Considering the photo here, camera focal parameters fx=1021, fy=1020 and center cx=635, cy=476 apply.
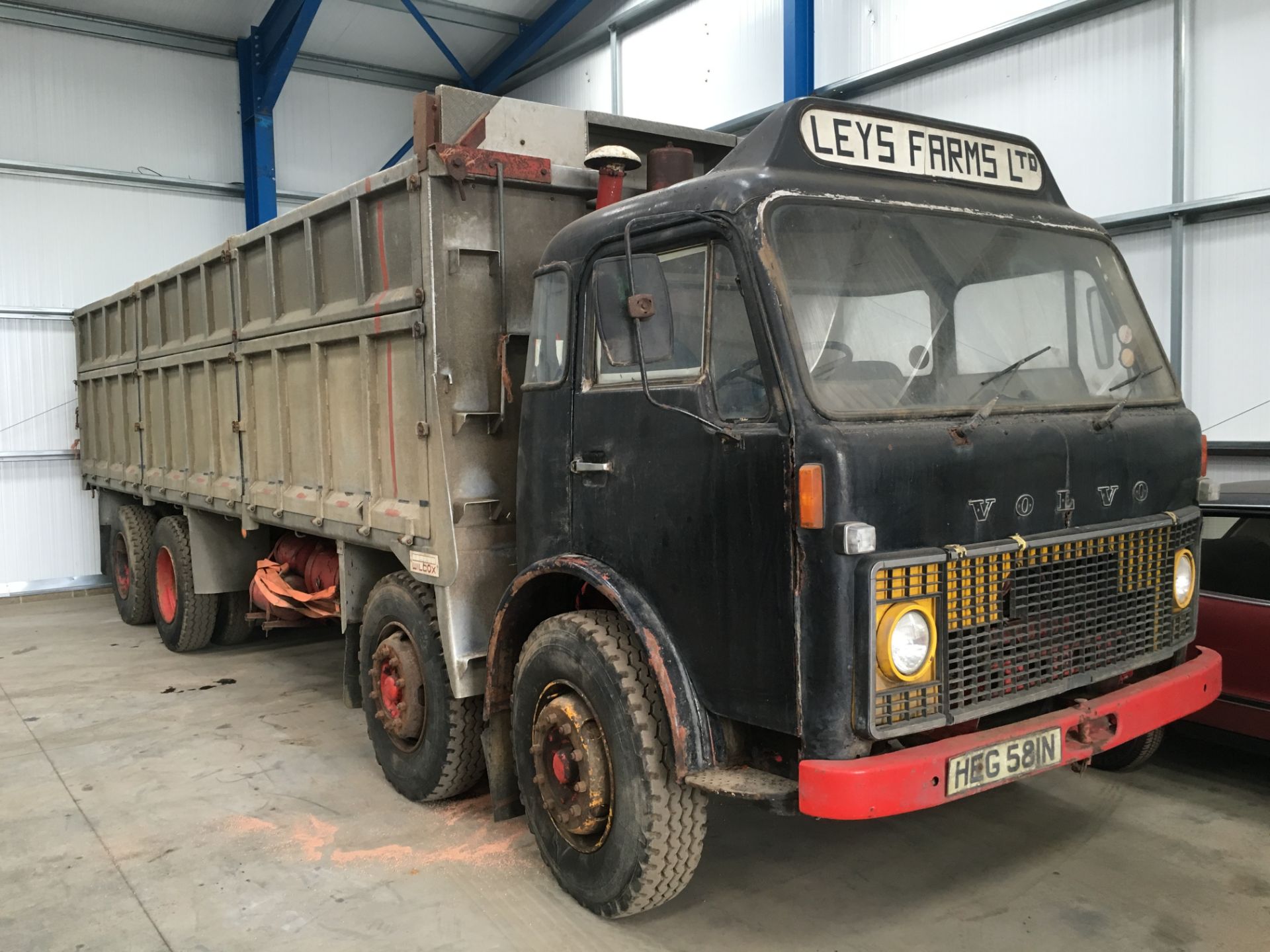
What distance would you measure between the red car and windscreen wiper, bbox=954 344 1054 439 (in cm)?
176

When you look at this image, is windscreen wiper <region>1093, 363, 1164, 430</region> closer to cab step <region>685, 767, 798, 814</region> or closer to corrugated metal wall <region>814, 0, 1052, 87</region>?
cab step <region>685, 767, 798, 814</region>

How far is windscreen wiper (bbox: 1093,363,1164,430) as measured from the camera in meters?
3.42

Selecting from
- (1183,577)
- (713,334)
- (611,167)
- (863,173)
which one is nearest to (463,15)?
(611,167)

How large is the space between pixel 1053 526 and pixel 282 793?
3.83m

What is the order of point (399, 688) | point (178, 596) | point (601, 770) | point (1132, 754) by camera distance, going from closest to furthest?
1. point (601, 770)
2. point (399, 688)
3. point (1132, 754)
4. point (178, 596)

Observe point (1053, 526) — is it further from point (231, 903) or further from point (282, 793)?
point (282, 793)

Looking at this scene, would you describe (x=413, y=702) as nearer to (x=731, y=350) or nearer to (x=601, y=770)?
(x=601, y=770)

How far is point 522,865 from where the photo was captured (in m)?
4.16

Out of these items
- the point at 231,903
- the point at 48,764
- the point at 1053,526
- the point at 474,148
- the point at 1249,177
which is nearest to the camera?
the point at 1053,526

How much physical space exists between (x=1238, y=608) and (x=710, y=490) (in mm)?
2954

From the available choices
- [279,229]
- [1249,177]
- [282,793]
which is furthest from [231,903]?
[1249,177]

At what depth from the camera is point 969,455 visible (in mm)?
3055

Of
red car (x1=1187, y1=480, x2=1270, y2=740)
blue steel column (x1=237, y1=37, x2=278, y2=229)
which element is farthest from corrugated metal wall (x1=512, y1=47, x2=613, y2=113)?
red car (x1=1187, y1=480, x2=1270, y2=740)

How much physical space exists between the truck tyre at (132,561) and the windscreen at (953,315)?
741cm
